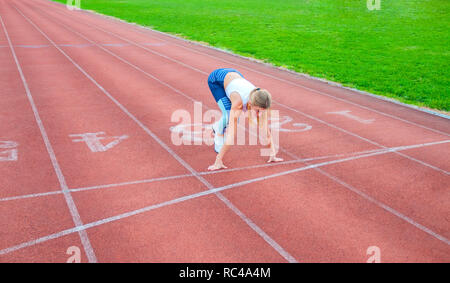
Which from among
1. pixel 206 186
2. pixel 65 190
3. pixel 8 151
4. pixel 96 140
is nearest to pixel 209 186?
pixel 206 186

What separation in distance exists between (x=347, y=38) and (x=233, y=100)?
2079 cm

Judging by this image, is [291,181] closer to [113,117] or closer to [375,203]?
[375,203]

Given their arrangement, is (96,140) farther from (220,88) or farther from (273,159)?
(273,159)

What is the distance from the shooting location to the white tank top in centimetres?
574

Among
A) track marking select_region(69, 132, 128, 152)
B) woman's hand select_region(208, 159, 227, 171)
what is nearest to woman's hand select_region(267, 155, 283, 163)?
woman's hand select_region(208, 159, 227, 171)

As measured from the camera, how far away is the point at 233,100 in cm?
588

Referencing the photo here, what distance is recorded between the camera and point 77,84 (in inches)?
482

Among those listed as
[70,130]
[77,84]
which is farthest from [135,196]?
[77,84]

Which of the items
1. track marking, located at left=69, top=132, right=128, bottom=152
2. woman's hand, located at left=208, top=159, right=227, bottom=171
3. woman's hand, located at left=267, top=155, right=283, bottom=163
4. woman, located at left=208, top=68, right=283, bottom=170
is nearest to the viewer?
woman, located at left=208, top=68, right=283, bottom=170

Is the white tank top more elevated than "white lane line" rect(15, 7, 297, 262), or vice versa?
the white tank top

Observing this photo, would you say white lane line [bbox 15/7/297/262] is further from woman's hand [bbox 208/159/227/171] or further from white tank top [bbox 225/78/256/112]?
white tank top [bbox 225/78/256/112]

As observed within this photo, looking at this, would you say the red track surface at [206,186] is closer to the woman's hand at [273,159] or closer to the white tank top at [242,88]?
the woman's hand at [273,159]
